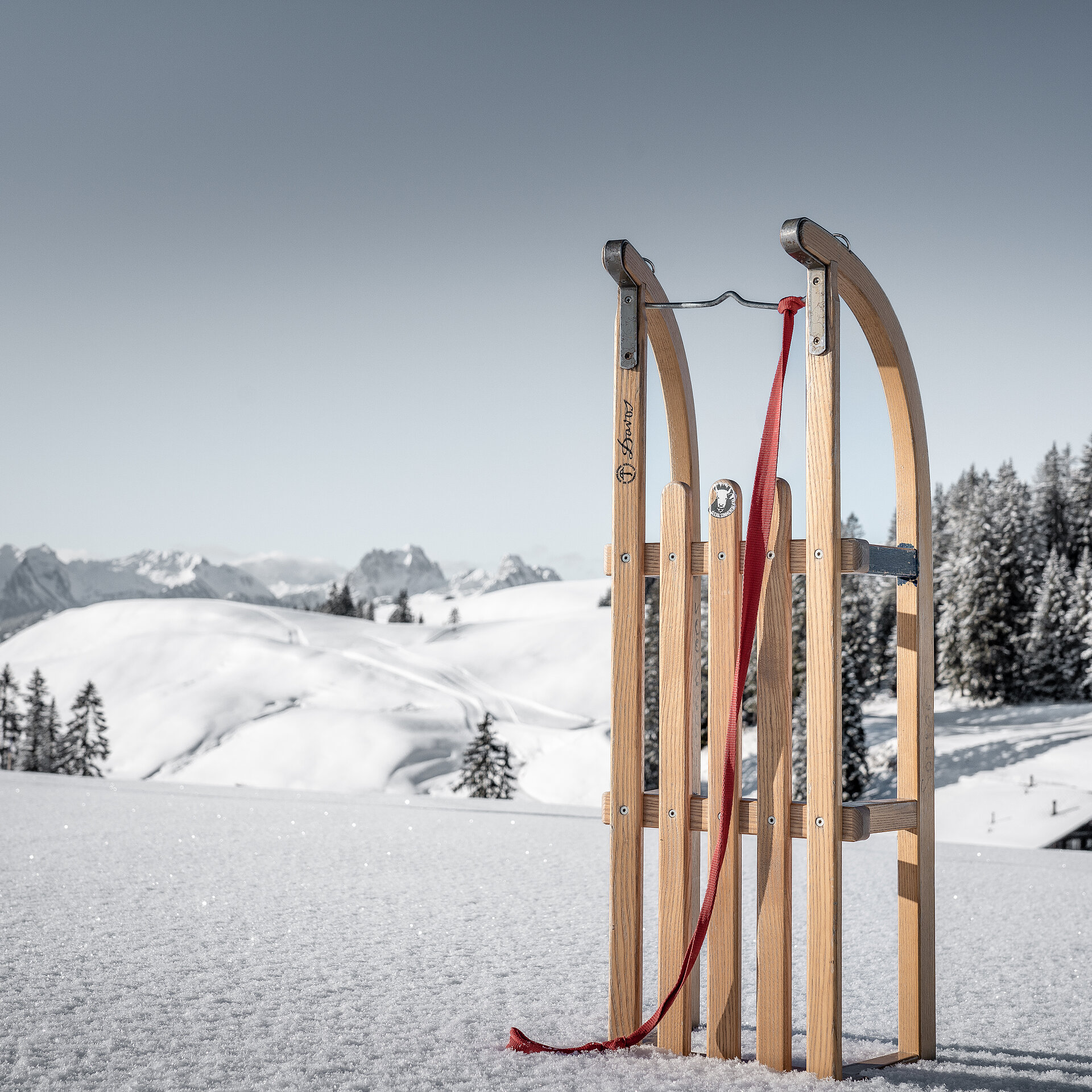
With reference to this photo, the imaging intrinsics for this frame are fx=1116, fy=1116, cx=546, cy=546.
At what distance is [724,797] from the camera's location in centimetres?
307

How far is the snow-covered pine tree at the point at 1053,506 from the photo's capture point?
86.3 feet

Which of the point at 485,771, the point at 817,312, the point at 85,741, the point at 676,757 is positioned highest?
the point at 817,312

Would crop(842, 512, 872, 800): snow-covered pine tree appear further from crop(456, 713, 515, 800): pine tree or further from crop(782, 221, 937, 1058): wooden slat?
crop(782, 221, 937, 1058): wooden slat

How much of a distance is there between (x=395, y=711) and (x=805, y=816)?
93.2 feet

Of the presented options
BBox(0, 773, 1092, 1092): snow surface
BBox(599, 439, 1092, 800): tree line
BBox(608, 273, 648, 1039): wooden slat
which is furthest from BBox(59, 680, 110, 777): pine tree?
BBox(608, 273, 648, 1039): wooden slat

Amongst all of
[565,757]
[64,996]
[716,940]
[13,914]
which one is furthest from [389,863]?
[565,757]

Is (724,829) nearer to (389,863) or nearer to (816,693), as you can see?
(816,693)

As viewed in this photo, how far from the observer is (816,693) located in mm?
2957

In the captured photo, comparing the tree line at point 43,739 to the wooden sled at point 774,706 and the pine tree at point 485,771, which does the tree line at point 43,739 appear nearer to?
the pine tree at point 485,771

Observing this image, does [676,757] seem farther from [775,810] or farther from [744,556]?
[744,556]

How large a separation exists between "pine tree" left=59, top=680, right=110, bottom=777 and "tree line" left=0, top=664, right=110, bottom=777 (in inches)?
0.5

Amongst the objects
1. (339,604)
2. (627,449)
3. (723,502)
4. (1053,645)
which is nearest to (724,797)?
(723,502)

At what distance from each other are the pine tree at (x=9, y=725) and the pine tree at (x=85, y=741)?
1099 millimetres

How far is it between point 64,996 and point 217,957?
78cm
